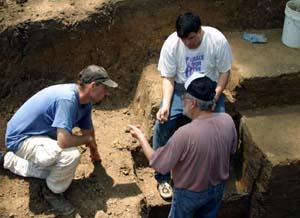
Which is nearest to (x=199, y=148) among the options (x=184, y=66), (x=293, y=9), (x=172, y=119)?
(x=172, y=119)

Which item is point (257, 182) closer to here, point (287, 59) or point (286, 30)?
point (287, 59)

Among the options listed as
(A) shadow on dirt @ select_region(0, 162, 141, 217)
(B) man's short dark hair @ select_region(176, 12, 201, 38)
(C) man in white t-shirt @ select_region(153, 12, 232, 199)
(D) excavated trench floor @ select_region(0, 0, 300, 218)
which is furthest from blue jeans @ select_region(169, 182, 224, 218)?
(B) man's short dark hair @ select_region(176, 12, 201, 38)

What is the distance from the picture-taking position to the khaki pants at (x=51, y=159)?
13.3 ft

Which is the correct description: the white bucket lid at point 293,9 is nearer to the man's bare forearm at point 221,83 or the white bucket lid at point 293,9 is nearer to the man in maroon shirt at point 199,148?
the man's bare forearm at point 221,83

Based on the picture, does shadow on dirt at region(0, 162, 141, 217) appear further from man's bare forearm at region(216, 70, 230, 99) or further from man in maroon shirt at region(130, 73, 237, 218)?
man's bare forearm at region(216, 70, 230, 99)

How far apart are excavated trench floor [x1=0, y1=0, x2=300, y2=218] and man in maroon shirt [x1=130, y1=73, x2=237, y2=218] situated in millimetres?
869

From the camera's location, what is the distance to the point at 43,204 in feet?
14.0

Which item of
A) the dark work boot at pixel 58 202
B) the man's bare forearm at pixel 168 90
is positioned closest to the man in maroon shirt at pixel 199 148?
the man's bare forearm at pixel 168 90

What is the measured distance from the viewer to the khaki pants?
13.3 ft

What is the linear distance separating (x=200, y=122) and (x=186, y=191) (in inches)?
23.9

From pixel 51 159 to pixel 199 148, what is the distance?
1.32 m

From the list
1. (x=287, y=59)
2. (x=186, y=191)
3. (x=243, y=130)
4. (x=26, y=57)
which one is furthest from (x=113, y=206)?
(x=287, y=59)

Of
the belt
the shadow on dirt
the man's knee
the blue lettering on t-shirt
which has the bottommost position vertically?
the shadow on dirt

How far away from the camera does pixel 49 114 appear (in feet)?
13.3
